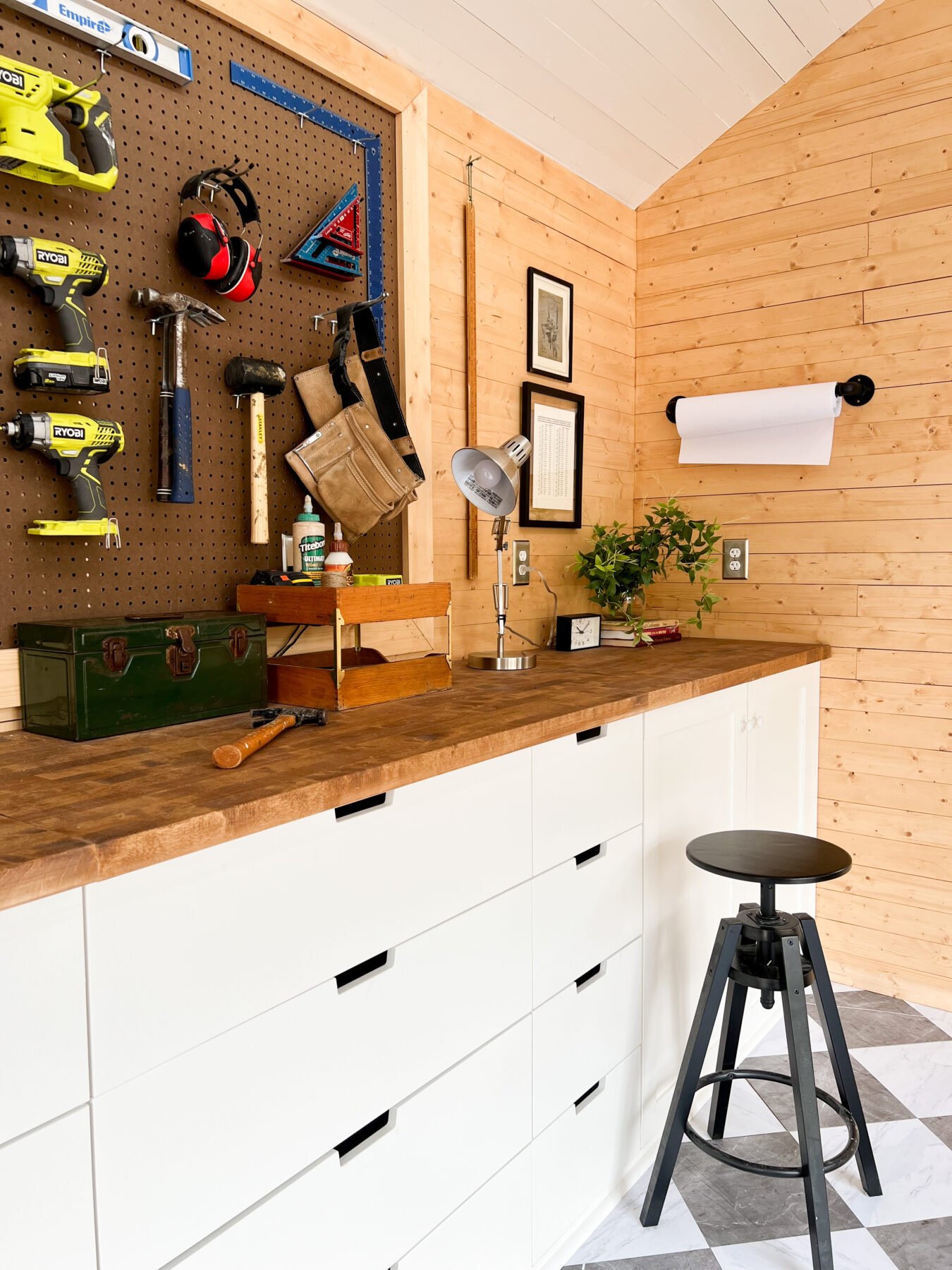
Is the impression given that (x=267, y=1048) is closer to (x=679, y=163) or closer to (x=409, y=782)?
(x=409, y=782)

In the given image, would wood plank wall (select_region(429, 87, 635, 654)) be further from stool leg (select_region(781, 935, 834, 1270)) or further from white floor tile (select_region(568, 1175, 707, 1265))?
white floor tile (select_region(568, 1175, 707, 1265))

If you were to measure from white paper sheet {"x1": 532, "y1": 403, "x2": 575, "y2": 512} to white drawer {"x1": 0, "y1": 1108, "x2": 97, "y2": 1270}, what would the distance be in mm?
2001

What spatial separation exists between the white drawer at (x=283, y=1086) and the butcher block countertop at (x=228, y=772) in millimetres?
218

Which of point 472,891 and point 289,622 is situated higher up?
point 289,622

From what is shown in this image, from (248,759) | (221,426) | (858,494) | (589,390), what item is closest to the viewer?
(248,759)

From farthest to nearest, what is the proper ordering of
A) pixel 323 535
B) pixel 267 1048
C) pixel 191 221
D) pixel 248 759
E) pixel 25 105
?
pixel 323 535, pixel 191 221, pixel 25 105, pixel 248 759, pixel 267 1048

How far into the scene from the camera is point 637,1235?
5.44 feet

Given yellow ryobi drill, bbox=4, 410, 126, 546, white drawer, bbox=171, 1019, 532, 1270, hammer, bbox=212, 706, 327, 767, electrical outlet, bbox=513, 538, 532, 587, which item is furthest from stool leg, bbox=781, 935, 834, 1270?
yellow ryobi drill, bbox=4, 410, 126, 546

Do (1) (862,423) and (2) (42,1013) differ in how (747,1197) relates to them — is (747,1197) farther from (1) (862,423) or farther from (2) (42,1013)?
(1) (862,423)

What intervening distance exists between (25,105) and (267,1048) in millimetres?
1294

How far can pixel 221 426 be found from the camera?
1.66m

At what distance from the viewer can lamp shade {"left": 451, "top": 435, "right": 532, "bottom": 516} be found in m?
1.99

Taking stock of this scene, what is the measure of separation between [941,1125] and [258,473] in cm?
198

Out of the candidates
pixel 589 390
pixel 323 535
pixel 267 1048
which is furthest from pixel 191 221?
→ pixel 589 390
